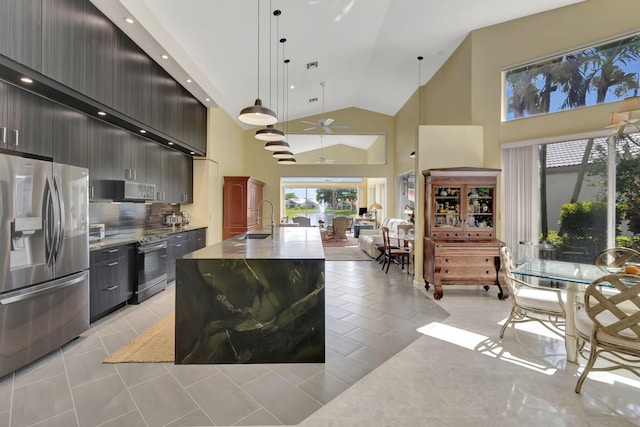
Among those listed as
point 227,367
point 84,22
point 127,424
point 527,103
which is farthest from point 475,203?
point 84,22

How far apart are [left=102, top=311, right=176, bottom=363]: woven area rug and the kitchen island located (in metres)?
0.26

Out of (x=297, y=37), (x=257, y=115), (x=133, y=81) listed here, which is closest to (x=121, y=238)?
(x=133, y=81)

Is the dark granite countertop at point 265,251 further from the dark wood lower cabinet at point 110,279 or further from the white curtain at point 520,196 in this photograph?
the white curtain at point 520,196

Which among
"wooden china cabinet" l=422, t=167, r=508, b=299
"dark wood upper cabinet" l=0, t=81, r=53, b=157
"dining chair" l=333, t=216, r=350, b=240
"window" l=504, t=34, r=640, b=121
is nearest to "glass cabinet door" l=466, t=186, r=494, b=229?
"wooden china cabinet" l=422, t=167, r=508, b=299

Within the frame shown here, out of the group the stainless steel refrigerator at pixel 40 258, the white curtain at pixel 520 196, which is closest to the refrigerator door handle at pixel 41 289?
the stainless steel refrigerator at pixel 40 258

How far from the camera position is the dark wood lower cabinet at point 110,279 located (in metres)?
3.43

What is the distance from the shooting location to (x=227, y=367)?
2.64 meters

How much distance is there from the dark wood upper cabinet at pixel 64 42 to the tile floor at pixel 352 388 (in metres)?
2.58

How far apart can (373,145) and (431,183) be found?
6.43 metres

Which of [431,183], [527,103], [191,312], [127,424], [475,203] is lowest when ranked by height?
[127,424]

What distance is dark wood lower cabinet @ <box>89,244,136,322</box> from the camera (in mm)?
3426

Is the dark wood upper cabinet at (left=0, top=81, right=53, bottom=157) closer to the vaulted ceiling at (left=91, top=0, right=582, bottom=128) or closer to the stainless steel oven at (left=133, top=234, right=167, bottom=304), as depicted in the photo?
the vaulted ceiling at (left=91, top=0, right=582, bottom=128)

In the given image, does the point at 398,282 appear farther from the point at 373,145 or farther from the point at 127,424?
the point at 373,145

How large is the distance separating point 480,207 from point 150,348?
16.1 feet
